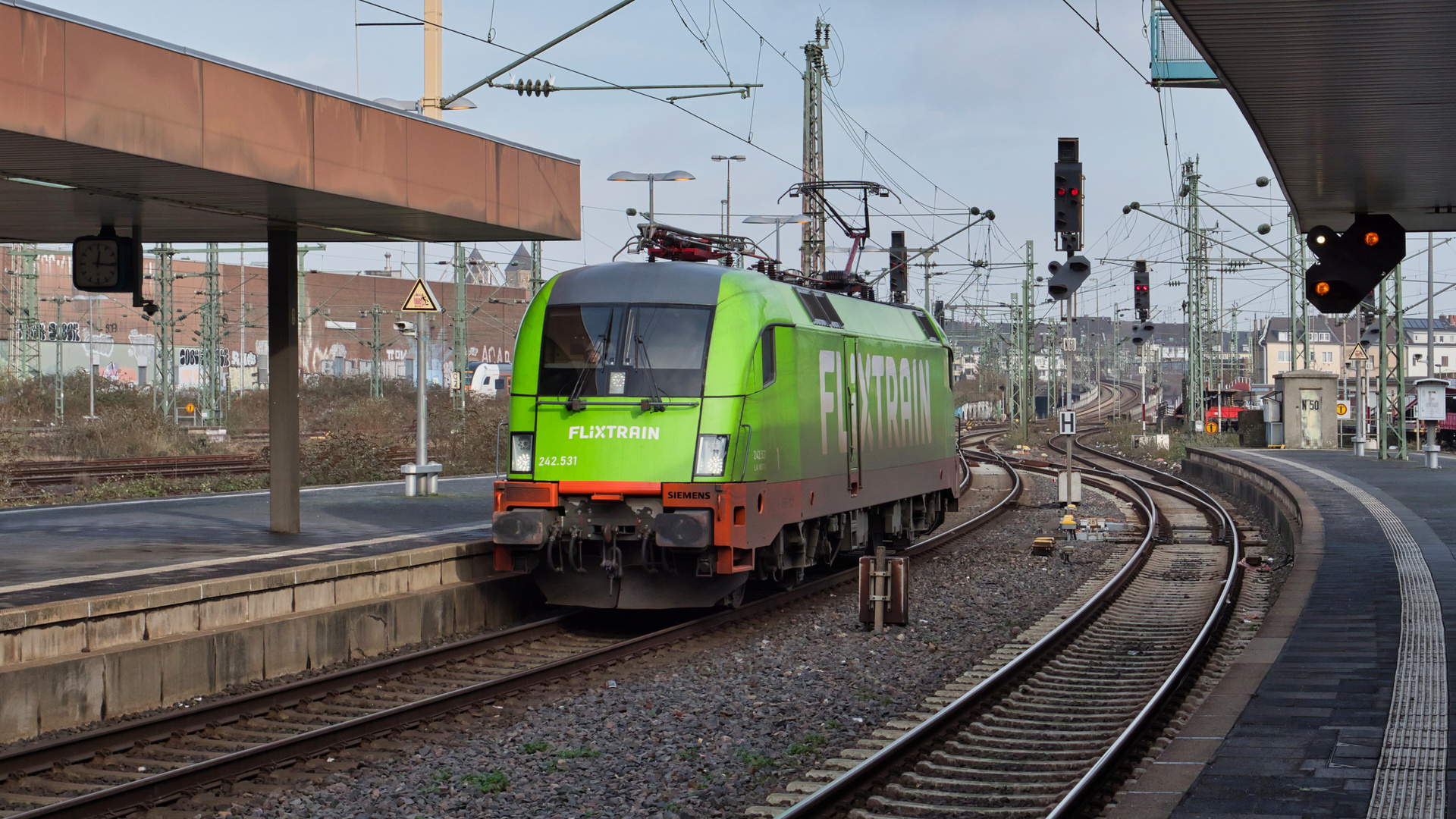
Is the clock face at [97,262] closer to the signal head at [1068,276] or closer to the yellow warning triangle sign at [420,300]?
the yellow warning triangle sign at [420,300]

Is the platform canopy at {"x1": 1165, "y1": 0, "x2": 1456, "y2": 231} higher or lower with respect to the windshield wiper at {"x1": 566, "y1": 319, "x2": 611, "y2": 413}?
higher

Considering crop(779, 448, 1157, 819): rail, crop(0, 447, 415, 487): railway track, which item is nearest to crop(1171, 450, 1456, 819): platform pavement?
crop(779, 448, 1157, 819): rail

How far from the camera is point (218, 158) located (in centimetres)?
1134

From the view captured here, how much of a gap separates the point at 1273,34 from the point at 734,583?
682 centimetres

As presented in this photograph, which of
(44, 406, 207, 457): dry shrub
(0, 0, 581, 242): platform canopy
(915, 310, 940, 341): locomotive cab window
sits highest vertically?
(0, 0, 581, 242): platform canopy

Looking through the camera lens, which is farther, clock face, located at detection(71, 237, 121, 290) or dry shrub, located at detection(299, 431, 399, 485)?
dry shrub, located at detection(299, 431, 399, 485)

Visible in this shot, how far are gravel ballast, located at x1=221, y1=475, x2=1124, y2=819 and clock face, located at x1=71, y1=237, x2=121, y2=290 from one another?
23.3ft

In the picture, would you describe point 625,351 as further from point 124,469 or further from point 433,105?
point 124,469

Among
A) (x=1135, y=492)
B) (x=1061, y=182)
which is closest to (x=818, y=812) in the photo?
(x=1061, y=182)

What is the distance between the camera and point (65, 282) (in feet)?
274

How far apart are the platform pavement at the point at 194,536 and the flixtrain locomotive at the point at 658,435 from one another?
2.10 m

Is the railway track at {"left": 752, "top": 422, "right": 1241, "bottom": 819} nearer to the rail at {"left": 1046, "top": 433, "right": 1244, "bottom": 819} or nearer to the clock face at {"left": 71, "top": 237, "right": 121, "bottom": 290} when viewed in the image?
the rail at {"left": 1046, "top": 433, "right": 1244, "bottom": 819}

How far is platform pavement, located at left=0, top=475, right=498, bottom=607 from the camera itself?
11305 mm

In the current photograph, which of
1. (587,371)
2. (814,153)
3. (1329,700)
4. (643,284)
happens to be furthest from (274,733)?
(814,153)
